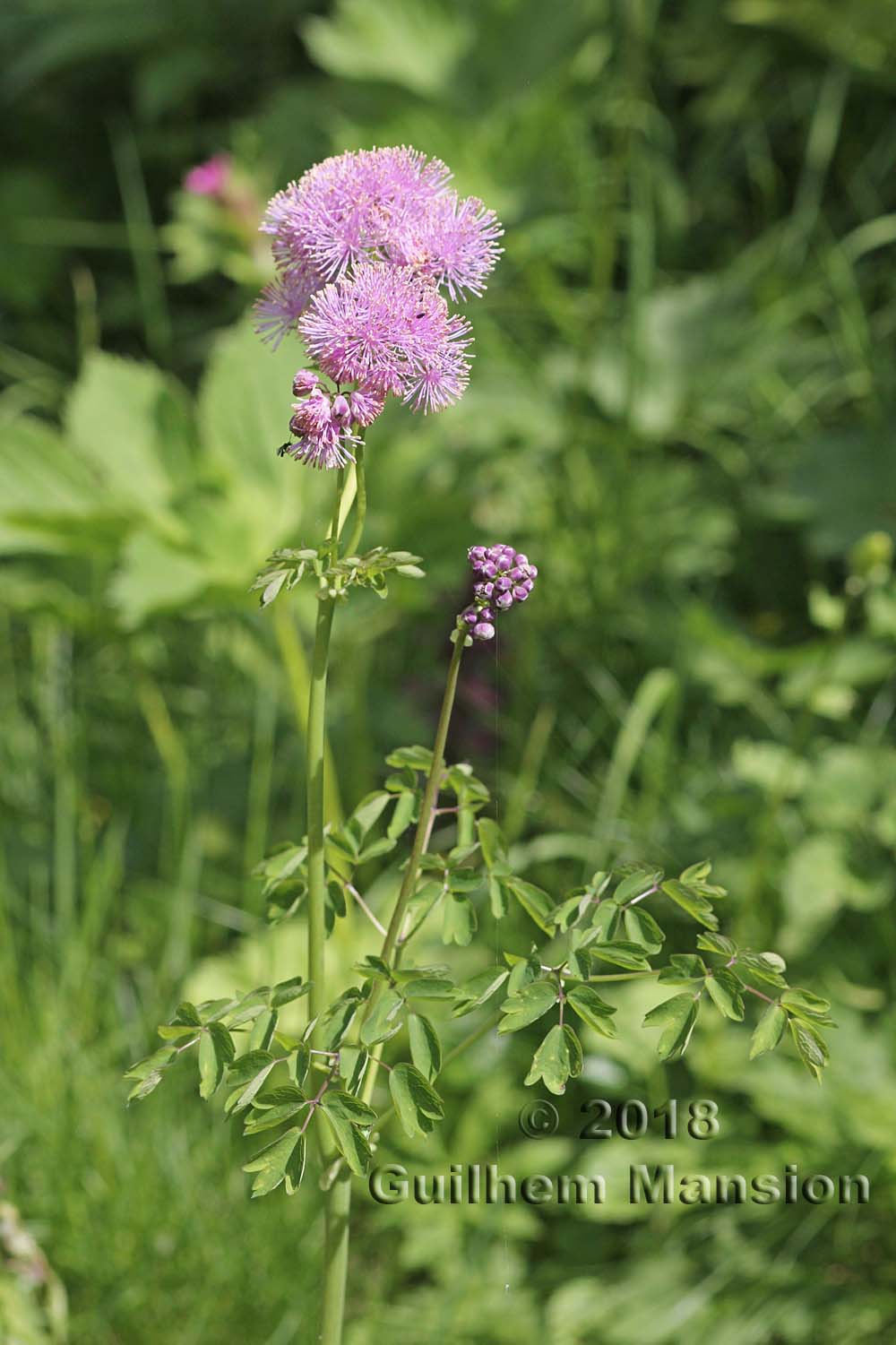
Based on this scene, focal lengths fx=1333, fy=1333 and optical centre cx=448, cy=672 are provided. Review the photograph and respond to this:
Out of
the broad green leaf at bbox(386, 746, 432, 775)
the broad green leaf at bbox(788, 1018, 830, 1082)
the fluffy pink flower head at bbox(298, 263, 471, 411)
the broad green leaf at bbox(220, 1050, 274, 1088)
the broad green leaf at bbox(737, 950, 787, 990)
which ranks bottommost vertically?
the broad green leaf at bbox(220, 1050, 274, 1088)

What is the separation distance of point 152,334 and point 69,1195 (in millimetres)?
2014

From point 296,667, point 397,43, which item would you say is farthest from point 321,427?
point 397,43

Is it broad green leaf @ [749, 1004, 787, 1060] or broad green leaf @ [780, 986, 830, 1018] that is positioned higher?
broad green leaf @ [780, 986, 830, 1018]

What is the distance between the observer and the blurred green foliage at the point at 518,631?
149 centimetres

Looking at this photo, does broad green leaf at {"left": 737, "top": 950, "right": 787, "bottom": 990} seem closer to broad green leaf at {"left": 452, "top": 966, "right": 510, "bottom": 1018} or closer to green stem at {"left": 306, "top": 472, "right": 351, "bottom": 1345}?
broad green leaf at {"left": 452, "top": 966, "right": 510, "bottom": 1018}

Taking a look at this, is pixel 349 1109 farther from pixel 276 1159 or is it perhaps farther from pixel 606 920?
pixel 606 920

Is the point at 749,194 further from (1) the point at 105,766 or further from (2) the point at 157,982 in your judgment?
(2) the point at 157,982

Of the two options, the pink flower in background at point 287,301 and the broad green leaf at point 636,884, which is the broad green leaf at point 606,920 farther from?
the pink flower in background at point 287,301

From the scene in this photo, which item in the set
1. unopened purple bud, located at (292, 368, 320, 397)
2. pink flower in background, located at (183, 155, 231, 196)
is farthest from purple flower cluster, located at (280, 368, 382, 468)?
pink flower in background, located at (183, 155, 231, 196)

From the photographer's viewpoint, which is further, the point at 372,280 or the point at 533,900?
the point at 533,900

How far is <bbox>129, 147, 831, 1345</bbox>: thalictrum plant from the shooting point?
0.71m

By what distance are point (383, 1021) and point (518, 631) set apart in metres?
1.48

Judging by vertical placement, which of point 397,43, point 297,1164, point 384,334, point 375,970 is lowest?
point 297,1164

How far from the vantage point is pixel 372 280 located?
2.31 feet
